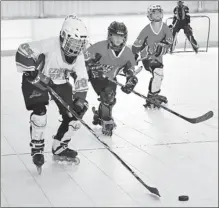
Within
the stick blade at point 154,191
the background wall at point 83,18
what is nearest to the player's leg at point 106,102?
the stick blade at point 154,191

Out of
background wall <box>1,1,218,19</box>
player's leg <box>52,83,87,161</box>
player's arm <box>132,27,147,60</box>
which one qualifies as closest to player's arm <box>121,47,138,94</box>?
player's leg <box>52,83,87,161</box>

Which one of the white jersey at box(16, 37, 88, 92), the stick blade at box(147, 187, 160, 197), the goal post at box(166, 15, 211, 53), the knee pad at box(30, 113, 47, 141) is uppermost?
the white jersey at box(16, 37, 88, 92)

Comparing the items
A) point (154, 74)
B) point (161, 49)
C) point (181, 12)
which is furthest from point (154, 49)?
point (181, 12)

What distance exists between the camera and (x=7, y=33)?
11352 mm

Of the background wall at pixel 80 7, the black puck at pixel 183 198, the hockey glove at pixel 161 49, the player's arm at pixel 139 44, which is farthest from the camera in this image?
the background wall at pixel 80 7

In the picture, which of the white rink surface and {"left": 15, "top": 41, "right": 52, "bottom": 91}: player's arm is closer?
the white rink surface

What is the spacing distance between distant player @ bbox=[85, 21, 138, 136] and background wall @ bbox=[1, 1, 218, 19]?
7.33 meters

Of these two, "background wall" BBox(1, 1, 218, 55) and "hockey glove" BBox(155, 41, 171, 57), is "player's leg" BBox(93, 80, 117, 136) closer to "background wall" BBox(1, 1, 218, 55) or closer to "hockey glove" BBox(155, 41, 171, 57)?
"hockey glove" BBox(155, 41, 171, 57)

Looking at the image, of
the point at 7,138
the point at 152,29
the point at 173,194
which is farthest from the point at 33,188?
the point at 152,29

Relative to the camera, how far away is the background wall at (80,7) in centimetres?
1203

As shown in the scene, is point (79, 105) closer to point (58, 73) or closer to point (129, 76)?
point (58, 73)

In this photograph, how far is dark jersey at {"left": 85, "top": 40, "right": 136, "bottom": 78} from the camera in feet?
15.5

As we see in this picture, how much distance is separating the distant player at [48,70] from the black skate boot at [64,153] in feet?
0.53

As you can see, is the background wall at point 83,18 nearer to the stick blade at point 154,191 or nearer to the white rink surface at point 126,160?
the white rink surface at point 126,160
